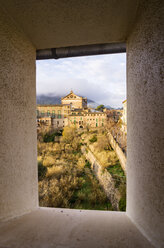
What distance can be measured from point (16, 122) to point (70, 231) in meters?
1.02

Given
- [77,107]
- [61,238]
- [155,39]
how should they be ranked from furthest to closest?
1. [77,107]
2. [61,238]
3. [155,39]

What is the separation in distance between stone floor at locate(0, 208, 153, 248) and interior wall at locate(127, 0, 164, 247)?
0.13 metres

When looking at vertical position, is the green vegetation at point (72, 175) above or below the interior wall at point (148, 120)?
below

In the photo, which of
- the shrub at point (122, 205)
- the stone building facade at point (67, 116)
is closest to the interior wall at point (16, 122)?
the shrub at point (122, 205)

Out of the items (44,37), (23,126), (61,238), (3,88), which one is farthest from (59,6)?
(61,238)

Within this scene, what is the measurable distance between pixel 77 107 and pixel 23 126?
1340cm

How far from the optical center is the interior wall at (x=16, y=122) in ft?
3.06

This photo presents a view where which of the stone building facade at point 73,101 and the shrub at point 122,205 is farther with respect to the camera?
the stone building facade at point 73,101

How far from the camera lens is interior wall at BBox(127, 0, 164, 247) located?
679 mm

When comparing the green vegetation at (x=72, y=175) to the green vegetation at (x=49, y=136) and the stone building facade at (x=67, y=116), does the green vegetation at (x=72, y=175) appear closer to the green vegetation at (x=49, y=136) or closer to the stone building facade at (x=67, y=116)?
the green vegetation at (x=49, y=136)

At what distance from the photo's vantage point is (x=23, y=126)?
1.15 meters

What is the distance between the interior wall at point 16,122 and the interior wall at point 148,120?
3.44ft

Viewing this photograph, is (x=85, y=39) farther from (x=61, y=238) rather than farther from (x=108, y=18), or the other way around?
(x=61, y=238)

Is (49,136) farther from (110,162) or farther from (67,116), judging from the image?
(110,162)
